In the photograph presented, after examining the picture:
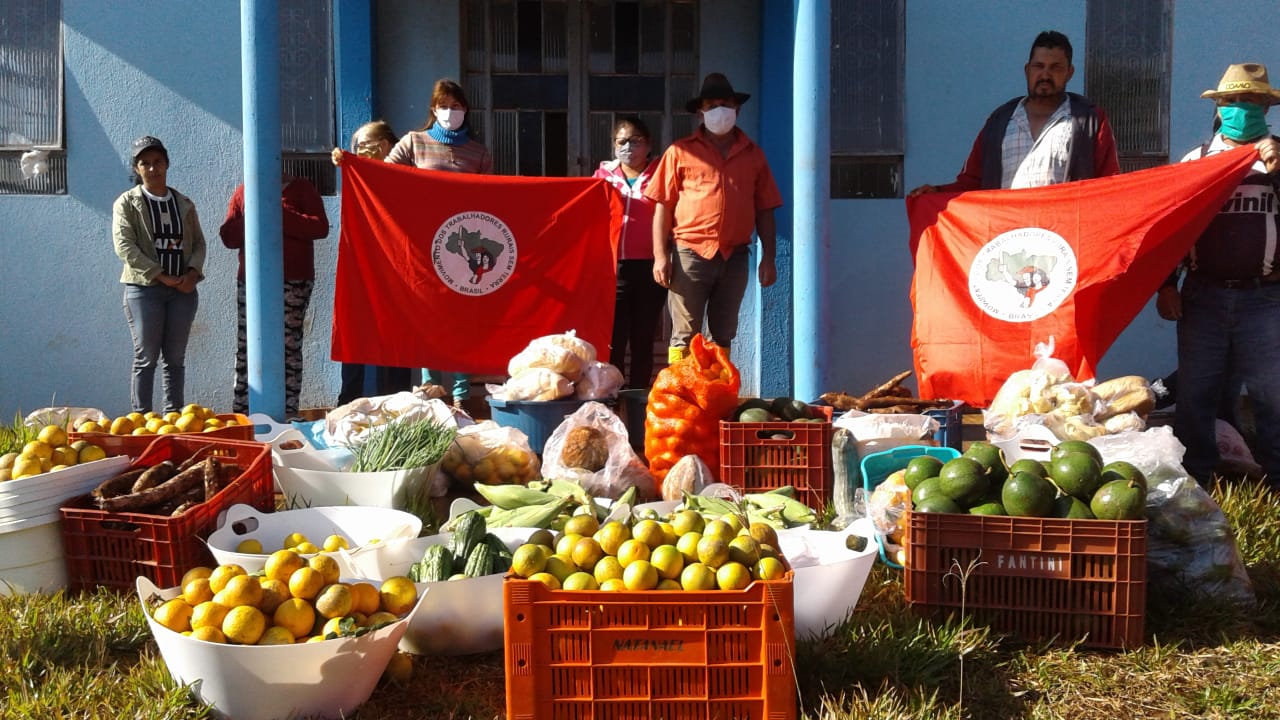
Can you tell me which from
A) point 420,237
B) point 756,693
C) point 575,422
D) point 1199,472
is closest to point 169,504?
point 575,422

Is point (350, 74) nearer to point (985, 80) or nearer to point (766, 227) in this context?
point (766, 227)

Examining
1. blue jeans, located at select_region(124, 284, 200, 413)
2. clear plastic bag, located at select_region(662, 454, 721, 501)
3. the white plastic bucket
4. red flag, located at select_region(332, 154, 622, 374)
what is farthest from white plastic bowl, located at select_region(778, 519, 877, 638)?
blue jeans, located at select_region(124, 284, 200, 413)

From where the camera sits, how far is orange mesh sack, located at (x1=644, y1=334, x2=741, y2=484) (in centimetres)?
485

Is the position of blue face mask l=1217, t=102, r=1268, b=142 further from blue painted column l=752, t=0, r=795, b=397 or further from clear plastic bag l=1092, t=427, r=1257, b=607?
blue painted column l=752, t=0, r=795, b=397

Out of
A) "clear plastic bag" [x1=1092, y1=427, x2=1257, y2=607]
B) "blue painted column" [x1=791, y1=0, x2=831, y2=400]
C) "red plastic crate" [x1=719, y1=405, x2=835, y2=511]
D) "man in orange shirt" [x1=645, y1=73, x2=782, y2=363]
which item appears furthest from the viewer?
"man in orange shirt" [x1=645, y1=73, x2=782, y2=363]

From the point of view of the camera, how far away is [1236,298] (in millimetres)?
5164

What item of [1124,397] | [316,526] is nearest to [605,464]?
[316,526]

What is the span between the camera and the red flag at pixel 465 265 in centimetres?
629

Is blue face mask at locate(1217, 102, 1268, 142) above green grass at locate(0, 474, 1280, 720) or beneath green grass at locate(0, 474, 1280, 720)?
above

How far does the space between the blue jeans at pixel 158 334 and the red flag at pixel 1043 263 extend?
436 cm

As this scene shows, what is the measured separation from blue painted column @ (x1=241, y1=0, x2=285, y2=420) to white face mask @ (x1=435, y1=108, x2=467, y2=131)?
996 millimetres

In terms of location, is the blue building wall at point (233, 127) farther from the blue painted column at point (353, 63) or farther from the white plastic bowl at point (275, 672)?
the white plastic bowl at point (275, 672)

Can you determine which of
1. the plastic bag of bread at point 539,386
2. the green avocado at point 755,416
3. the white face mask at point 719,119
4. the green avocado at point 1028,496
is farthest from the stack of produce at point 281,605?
the white face mask at point 719,119

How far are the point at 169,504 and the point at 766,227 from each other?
366cm
